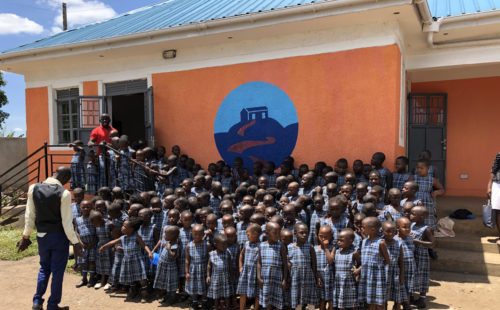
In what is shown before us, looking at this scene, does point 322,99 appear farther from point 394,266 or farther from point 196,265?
point 196,265

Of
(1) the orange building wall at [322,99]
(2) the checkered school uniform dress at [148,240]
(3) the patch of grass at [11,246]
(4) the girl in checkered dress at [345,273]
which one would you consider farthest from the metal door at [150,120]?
(4) the girl in checkered dress at [345,273]

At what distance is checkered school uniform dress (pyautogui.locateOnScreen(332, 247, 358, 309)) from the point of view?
3.87 meters

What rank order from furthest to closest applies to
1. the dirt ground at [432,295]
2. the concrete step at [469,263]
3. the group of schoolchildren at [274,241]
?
the concrete step at [469,263] → the dirt ground at [432,295] → the group of schoolchildren at [274,241]

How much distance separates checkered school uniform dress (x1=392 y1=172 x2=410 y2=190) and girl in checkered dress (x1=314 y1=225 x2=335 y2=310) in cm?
206

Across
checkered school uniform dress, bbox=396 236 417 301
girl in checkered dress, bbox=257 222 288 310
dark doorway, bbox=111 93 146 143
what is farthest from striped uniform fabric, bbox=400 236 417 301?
dark doorway, bbox=111 93 146 143

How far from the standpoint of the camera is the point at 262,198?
5359mm

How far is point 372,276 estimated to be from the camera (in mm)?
3848

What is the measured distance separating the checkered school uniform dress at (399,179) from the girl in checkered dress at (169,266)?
3078 millimetres

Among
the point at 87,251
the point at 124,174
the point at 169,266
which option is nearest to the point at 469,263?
the point at 169,266

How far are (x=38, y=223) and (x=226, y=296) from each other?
6.80 ft

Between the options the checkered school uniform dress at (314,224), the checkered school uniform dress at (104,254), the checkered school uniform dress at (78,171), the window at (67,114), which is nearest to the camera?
the checkered school uniform dress at (314,224)

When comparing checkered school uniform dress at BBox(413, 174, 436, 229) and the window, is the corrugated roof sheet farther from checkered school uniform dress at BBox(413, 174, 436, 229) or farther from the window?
checkered school uniform dress at BBox(413, 174, 436, 229)

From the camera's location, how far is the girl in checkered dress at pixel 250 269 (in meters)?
4.17

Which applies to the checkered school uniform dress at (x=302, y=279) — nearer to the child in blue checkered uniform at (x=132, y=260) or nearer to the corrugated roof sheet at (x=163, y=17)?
the child in blue checkered uniform at (x=132, y=260)
